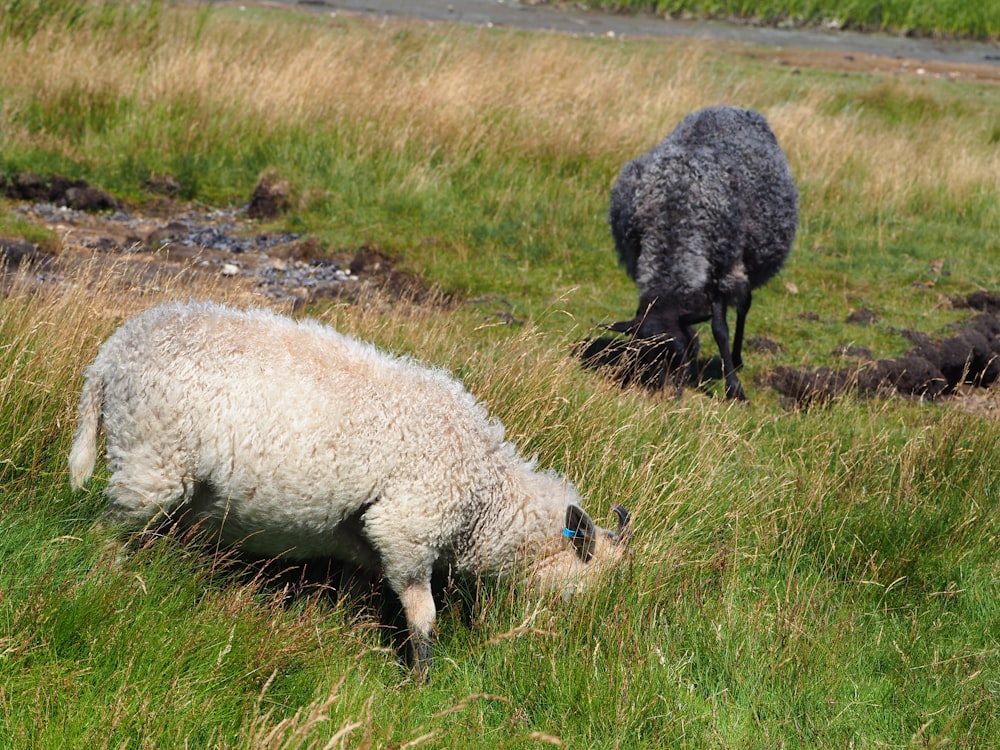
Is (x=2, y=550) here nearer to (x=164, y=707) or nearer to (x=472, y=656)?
(x=164, y=707)

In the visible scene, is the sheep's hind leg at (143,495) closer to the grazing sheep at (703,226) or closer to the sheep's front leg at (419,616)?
the sheep's front leg at (419,616)

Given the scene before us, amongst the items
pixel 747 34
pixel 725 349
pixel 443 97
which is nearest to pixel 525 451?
pixel 725 349

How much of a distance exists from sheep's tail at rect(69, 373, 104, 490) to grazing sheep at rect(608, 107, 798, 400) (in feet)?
13.4

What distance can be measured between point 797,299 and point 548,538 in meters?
6.63

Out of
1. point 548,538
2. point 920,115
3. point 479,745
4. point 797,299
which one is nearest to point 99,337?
point 548,538

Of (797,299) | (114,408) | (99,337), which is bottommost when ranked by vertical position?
(797,299)

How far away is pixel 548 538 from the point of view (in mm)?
4613

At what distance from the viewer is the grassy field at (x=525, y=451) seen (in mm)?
→ 3672

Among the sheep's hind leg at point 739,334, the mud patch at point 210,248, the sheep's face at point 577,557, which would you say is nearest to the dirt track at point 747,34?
the mud patch at point 210,248

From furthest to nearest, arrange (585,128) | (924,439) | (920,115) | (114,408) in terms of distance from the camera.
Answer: (920,115) → (585,128) → (924,439) → (114,408)

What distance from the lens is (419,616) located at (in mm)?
4258

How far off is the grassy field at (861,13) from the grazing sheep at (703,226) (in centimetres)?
2696

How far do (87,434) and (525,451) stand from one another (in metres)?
2.27

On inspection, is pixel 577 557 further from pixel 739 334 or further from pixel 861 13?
pixel 861 13
